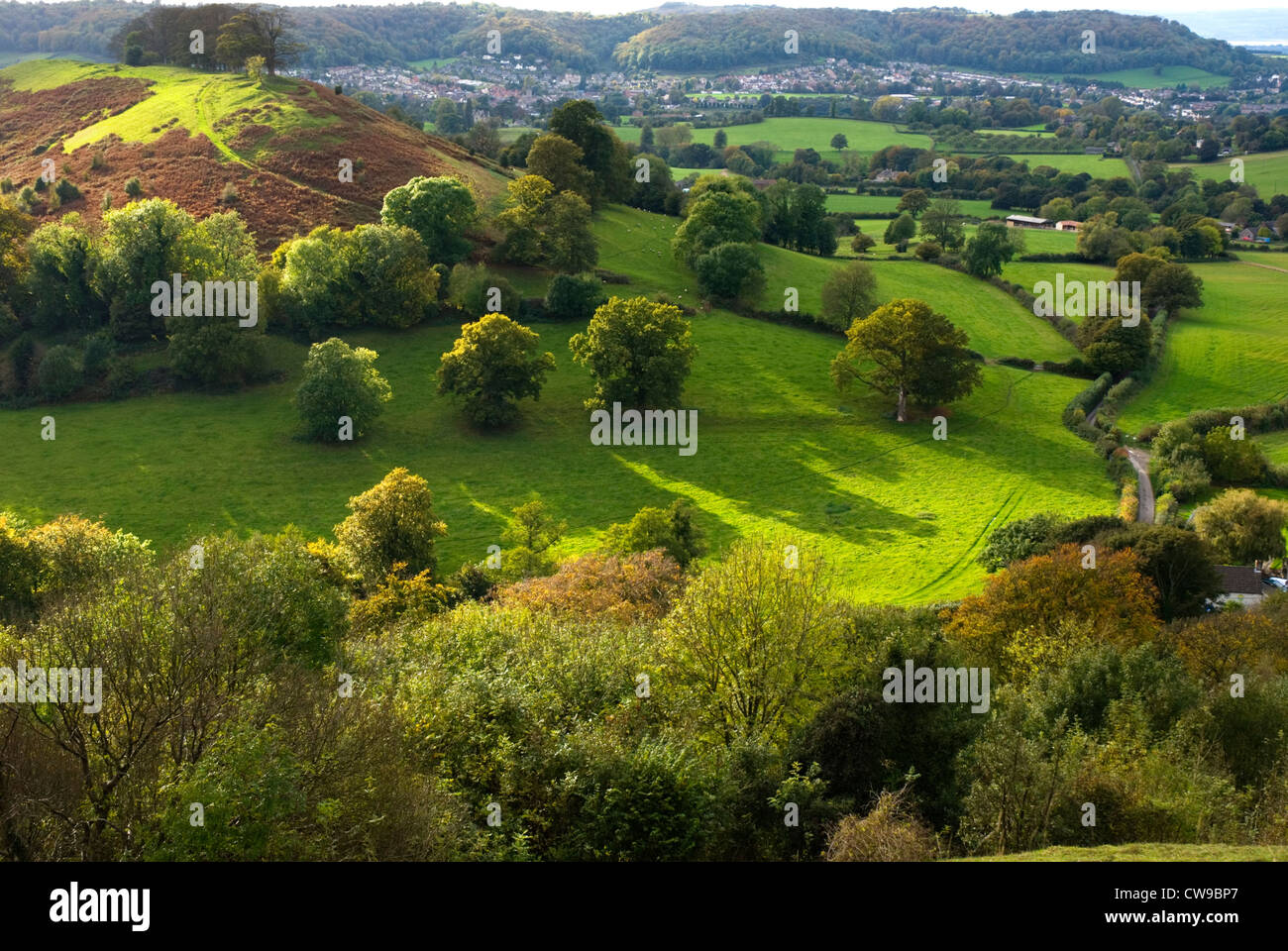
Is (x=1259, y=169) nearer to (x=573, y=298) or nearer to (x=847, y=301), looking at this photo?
(x=847, y=301)

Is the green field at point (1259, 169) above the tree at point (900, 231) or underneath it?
above

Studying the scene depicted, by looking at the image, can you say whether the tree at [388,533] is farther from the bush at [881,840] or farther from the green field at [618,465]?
the bush at [881,840]

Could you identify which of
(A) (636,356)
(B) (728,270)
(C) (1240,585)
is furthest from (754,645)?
(B) (728,270)

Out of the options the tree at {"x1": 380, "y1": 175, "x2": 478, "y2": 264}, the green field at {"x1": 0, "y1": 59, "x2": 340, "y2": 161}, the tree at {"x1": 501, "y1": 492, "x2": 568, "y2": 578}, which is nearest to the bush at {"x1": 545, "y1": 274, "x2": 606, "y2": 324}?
the tree at {"x1": 380, "y1": 175, "x2": 478, "y2": 264}

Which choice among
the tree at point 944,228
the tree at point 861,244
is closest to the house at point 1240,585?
the tree at point 861,244

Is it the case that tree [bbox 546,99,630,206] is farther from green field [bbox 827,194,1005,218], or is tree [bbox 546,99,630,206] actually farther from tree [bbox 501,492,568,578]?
tree [bbox 501,492,568,578]

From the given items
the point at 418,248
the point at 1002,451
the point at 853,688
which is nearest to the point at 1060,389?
the point at 1002,451
